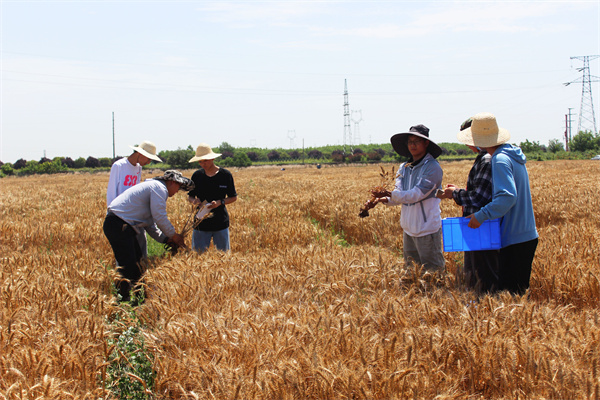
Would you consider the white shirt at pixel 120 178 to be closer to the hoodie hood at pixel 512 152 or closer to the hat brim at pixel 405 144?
the hat brim at pixel 405 144

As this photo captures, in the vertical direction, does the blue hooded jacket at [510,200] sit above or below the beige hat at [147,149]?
below

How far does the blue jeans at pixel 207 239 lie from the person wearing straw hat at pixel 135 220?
626mm

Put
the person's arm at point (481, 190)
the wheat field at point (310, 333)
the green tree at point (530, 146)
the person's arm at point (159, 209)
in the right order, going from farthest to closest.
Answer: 1. the green tree at point (530, 146)
2. the person's arm at point (159, 209)
3. the person's arm at point (481, 190)
4. the wheat field at point (310, 333)

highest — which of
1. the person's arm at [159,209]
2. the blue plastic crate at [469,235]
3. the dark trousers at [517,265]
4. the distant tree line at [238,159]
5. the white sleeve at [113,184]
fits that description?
the distant tree line at [238,159]

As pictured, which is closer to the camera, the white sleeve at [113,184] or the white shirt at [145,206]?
the white shirt at [145,206]

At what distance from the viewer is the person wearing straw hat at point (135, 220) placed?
548 cm

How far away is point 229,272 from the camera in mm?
4648

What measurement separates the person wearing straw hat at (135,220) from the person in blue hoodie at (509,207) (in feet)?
11.3

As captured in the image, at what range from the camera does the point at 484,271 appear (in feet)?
14.0

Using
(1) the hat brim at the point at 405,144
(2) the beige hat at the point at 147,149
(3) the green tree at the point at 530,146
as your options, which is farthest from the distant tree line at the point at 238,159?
(1) the hat brim at the point at 405,144

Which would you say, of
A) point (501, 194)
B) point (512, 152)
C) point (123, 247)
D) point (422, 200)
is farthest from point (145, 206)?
point (512, 152)

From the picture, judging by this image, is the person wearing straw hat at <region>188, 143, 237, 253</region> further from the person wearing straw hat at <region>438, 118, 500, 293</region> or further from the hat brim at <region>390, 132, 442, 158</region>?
the person wearing straw hat at <region>438, 118, 500, 293</region>

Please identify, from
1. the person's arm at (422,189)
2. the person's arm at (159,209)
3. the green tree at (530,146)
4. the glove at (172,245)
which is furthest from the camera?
the green tree at (530,146)

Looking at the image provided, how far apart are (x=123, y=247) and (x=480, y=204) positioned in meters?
4.10
